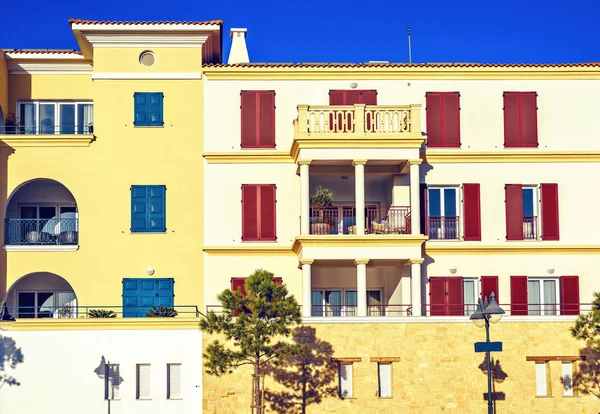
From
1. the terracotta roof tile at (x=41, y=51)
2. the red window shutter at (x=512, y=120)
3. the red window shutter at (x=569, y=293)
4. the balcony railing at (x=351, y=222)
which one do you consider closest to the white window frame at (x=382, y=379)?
the balcony railing at (x=351, y=222)

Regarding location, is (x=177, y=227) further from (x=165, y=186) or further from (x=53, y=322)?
(x=53, y=322)

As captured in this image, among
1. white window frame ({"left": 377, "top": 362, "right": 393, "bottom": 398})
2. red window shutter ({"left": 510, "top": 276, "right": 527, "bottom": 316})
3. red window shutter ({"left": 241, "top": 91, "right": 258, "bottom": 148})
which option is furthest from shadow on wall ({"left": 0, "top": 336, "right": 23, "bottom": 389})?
red window shutter ({"left": 510, "top": 276, "right": 527, "bottom": 316})

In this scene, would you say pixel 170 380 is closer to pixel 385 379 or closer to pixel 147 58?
pixel 385 379

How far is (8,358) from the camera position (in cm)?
4003

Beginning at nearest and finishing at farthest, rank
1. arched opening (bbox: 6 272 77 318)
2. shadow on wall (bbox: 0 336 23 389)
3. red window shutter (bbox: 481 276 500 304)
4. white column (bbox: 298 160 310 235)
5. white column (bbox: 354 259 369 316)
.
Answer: shadow on wall (bbox: 0 336 23 389) → white column (bbox: 354 259 369 316) → white column (bbox: 298 160 310 235) → red window shutter (bbox: 481 276 500 304) → arched opening (bbox: 6 272 77 318)

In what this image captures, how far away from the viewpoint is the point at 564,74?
45406 millimetres

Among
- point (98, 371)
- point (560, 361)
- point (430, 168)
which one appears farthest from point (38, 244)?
point (560, 361)

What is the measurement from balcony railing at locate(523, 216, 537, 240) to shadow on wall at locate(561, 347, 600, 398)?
558 cm

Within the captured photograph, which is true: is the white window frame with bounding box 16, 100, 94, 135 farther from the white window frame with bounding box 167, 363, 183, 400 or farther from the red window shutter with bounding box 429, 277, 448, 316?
the red window shutter with bounding box 429, 277, 448, 316

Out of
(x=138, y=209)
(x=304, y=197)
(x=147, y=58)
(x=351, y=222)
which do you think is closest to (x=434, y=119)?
(x=351, y=222)

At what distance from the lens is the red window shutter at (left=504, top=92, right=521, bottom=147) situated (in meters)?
45.0

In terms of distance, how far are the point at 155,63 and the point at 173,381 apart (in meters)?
13.0

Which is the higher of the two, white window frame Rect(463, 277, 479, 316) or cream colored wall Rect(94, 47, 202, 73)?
cream colored wall Rect(94, 47, 202, 73)

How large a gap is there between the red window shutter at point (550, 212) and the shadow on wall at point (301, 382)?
1062 centimetres
